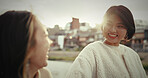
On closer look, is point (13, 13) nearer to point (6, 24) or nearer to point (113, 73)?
point (6, 24)

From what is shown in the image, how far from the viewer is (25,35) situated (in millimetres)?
520

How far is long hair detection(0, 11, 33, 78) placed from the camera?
510 mm

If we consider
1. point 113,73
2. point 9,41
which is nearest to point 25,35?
point 9,41

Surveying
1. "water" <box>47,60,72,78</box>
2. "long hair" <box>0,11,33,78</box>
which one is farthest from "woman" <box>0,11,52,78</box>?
"water" <box>47,60,72,78</box>

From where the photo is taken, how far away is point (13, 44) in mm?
511

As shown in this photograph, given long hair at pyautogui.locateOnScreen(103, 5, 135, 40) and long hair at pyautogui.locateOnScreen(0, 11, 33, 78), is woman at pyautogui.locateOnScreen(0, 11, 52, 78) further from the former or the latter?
long hair at pyautogui.locateOnScreen(103, 5, 135, 40)

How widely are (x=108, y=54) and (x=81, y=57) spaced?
0.24 m

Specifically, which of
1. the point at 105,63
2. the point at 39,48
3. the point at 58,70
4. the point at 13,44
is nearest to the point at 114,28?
the point at 105,63

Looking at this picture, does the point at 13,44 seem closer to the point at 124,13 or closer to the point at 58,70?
the point at 124,13

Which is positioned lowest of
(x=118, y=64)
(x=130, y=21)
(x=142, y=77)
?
(x=142, y=77)

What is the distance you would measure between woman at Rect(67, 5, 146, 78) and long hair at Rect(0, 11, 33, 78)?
344 mm

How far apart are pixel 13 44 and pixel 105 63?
62 cm

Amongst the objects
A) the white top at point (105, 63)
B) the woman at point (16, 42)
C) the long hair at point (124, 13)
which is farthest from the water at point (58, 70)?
the woman at point (16, 42)

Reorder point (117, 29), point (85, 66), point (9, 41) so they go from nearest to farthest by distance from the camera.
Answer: point (9, 41) → point (85, 66) → point (117, 29)
